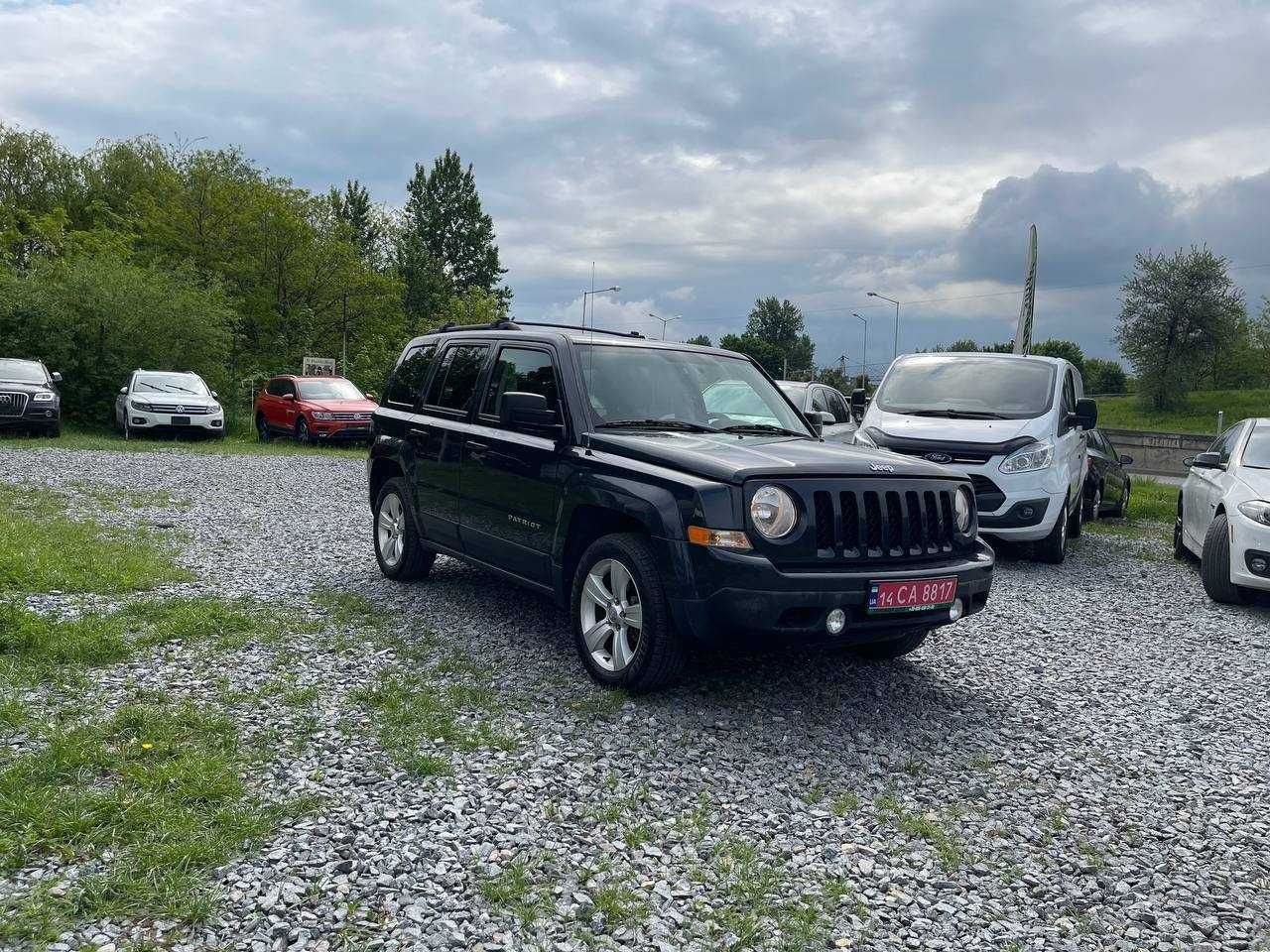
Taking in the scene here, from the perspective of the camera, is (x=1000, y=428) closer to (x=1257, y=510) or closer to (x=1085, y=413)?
(x=1085, y=413)

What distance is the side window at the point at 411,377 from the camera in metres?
7.52

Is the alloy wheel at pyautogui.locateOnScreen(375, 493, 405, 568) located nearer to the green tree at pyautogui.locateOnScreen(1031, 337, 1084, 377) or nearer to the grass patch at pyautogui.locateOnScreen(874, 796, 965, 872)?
the grass patch at pyautogui.locateOnScreen(874, 796, 965, 872)

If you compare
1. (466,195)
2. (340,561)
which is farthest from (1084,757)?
(466,195)

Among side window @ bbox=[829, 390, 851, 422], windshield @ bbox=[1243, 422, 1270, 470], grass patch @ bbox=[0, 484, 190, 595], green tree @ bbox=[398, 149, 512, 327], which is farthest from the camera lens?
green tree @ bbox=[398, 149, 512, 327]

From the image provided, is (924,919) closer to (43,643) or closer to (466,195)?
(43,643)

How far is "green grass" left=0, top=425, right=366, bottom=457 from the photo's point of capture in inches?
781

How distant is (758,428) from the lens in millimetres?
6051

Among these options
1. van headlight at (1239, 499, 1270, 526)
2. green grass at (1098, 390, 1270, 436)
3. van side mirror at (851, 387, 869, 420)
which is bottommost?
van headlight at (1239, 499, 1270, 526)

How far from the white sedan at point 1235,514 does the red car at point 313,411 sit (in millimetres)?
17773

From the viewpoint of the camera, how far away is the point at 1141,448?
41594mm

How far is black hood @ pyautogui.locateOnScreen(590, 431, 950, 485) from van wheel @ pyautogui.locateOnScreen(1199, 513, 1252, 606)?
4332 millimetres

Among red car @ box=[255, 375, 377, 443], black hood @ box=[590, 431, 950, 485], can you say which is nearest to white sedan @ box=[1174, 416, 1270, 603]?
black hood @ box=[590, 431, 950, 485]

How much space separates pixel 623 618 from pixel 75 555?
17.1 feet

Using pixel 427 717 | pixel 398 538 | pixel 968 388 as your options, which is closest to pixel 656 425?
pixel 427 717
